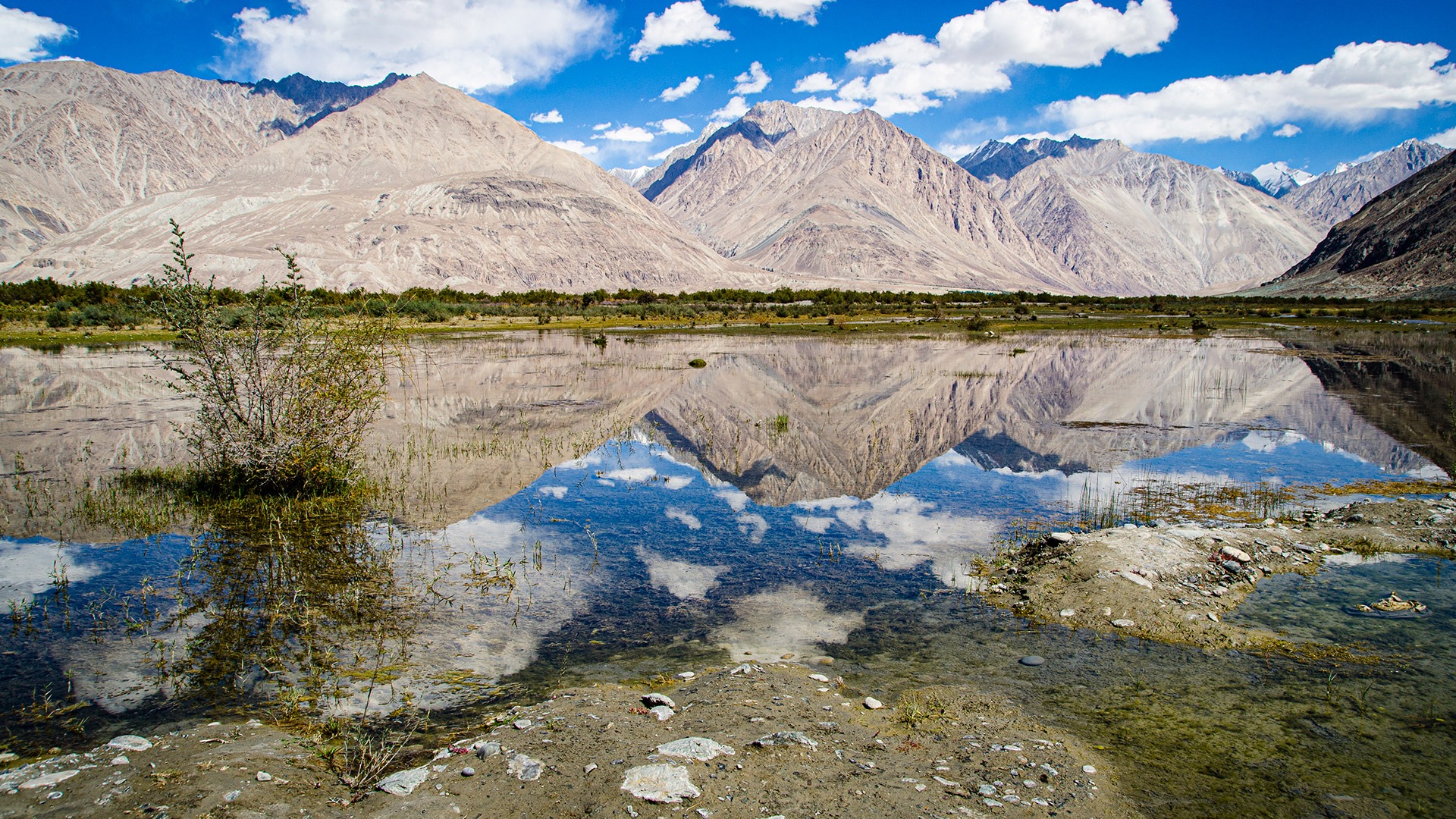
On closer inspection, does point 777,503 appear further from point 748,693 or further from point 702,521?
point 748,693

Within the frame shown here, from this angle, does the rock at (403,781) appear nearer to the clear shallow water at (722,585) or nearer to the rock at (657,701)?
the clear shallow water at (722,585)

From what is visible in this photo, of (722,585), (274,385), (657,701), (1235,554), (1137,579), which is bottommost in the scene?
(722,585)

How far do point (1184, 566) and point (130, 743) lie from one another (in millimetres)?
13123

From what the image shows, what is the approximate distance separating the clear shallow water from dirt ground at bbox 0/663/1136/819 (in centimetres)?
82

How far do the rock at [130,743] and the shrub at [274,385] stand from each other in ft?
32.6

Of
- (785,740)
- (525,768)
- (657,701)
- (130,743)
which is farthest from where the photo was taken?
(657,701)

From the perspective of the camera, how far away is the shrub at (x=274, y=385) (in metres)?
15.2

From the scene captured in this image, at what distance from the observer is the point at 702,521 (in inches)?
595

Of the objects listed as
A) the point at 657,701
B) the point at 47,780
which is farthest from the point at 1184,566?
the point at 47,780

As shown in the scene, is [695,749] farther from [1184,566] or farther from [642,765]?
[1184,566]

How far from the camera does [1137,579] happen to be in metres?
10.5

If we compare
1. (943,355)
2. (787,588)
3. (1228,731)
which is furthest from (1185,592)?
(943,355)

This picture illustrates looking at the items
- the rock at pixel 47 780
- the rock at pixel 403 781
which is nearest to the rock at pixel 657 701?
the rock at pixel 403 781

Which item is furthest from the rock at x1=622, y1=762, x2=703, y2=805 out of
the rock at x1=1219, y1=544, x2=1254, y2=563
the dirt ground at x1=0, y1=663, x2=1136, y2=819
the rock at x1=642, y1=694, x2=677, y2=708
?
the rock at x1=1219, y1=544, x2=1254, y2=563
